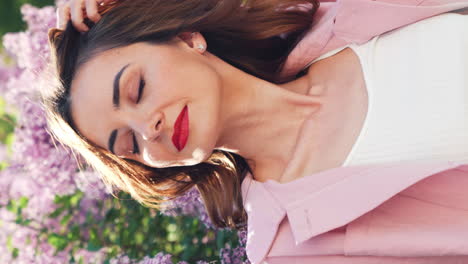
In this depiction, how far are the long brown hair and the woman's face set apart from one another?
0.06 m

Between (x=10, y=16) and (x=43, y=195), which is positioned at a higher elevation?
(x=10, y=16)

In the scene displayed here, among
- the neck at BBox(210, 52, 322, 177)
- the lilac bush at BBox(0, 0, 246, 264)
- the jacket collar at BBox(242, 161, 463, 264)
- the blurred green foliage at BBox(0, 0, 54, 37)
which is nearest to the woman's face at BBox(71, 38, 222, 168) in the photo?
the neck at BBox(210, 52, 322, 177)

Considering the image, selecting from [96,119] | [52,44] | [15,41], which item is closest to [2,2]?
[15,41]

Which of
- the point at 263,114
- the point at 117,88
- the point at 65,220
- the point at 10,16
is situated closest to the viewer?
the point at 117,88

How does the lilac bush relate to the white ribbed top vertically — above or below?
below

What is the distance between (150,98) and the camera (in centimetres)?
169

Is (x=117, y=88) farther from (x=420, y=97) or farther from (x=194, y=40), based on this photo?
(x=420, y=97)

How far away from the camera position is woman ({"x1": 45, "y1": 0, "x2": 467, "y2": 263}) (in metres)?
1.70

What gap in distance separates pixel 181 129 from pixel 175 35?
32 centimetres

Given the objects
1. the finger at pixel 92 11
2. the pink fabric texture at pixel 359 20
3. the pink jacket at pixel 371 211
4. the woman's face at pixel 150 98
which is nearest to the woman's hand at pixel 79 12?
the finger at pixel 92 11

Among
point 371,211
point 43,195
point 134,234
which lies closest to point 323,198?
point 371,211

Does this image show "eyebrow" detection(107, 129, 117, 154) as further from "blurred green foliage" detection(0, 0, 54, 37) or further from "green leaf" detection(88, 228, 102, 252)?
"blurred green foliage" detection(0, 0, 54, 37)

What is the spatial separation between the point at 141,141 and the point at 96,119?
0.51 feet

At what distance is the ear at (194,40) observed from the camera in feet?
6.12
